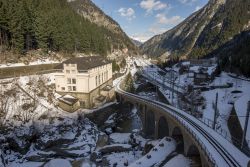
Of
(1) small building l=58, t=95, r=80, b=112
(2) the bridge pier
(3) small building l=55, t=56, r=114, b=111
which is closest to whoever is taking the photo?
(2) the bridge pier

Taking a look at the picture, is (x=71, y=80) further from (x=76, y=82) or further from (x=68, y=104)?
(x=68, y=104)

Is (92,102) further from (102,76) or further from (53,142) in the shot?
(53,142)

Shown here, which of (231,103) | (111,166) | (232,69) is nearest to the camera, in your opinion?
(111,166)

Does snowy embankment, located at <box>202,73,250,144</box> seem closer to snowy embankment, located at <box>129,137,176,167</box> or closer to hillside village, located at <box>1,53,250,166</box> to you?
hillside village, located at <box>1,53,250,166</box>

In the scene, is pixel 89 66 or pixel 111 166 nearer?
pixel 111 166

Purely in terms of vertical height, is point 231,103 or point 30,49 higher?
point 30,49

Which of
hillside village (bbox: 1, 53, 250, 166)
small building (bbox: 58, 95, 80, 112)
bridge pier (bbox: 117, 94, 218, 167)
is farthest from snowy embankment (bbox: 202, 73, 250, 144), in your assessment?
small building (bbox: 58, 95, 80, 112)

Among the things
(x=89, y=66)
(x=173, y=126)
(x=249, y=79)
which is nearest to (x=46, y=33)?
(x=89, y=66)

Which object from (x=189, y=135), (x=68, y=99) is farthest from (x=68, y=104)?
(x=189, y=135)
